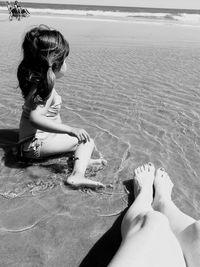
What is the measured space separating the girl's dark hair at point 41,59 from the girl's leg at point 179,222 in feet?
4.34

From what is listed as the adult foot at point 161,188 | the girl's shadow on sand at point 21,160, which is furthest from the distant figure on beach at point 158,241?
the girl's shadow on sand at point 21,160

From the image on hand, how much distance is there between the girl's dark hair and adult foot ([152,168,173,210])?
4.18 ft

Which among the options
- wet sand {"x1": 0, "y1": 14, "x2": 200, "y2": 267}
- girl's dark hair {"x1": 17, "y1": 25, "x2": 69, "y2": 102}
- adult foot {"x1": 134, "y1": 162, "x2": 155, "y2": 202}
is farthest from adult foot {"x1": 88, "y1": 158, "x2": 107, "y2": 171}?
girl's dark hair {"x1": 17, "y1": 25, "x2": 69, "y2": 102}

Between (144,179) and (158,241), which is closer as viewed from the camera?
(158,241)

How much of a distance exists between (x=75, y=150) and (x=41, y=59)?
0.95 meters

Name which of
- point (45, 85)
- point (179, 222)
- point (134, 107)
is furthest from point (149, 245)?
point (134, 107)

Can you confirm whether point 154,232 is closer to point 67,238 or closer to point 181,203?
point 67,238

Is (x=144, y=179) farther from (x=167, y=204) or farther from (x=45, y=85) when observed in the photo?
(x=45, y=85)

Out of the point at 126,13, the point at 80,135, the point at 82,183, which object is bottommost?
the point at 126,13

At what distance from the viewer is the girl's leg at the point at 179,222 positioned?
6.40 ft

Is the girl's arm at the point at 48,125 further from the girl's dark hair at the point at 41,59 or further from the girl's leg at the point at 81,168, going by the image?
the girl's leg at the point at 81,168

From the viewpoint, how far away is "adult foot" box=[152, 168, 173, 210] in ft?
9.24

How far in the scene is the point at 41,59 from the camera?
3184 millimetres

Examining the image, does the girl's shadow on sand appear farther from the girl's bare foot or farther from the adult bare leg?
the adult bare leg
